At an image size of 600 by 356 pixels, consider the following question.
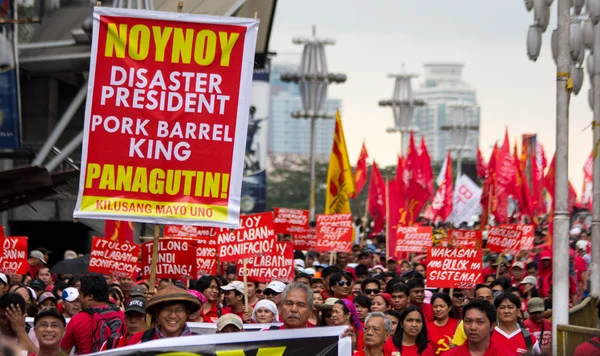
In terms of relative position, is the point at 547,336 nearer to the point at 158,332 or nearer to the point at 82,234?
the point at 158,332

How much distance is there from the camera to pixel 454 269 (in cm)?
1555

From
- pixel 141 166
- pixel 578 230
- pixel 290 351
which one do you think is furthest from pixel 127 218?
pixel 578 230

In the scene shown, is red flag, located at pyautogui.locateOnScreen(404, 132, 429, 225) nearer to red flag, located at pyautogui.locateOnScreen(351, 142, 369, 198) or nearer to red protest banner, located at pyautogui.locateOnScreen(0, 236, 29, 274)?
red flag, located at pyautogui.locateOnScreen(351, 142, 369, 198)

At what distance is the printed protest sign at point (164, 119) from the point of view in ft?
29.0

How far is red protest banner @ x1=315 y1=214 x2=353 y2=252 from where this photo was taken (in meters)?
22.4

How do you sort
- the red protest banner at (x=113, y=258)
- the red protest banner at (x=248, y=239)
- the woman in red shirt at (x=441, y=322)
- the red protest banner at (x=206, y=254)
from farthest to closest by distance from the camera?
the red protest banner at (x=206, y=254) → the red protest banner at (x=113, y=258) → the red protest banner at (x=248, y=239) → the woman in red shirt at (x=441, y=322)

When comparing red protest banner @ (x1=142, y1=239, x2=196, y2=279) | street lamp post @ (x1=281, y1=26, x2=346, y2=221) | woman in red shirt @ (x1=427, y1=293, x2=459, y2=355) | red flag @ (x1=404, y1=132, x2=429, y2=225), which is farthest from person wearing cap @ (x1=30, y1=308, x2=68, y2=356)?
street lamp post @ (x1=281, y1=26, x2=346, y2=221)

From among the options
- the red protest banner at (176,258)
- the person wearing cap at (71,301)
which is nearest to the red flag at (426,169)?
the red protest banner at (176,258)

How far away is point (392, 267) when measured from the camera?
67.2 feet

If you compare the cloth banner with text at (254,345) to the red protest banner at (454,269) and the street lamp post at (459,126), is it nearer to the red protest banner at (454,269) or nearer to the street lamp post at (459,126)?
the red protest banner at (454,269)

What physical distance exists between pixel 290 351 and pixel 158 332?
1.14 m

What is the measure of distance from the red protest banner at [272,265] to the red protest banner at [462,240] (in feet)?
6.68

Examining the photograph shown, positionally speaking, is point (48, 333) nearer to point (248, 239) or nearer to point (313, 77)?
point (248, 239)

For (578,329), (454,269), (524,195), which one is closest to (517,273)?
(454,269)
